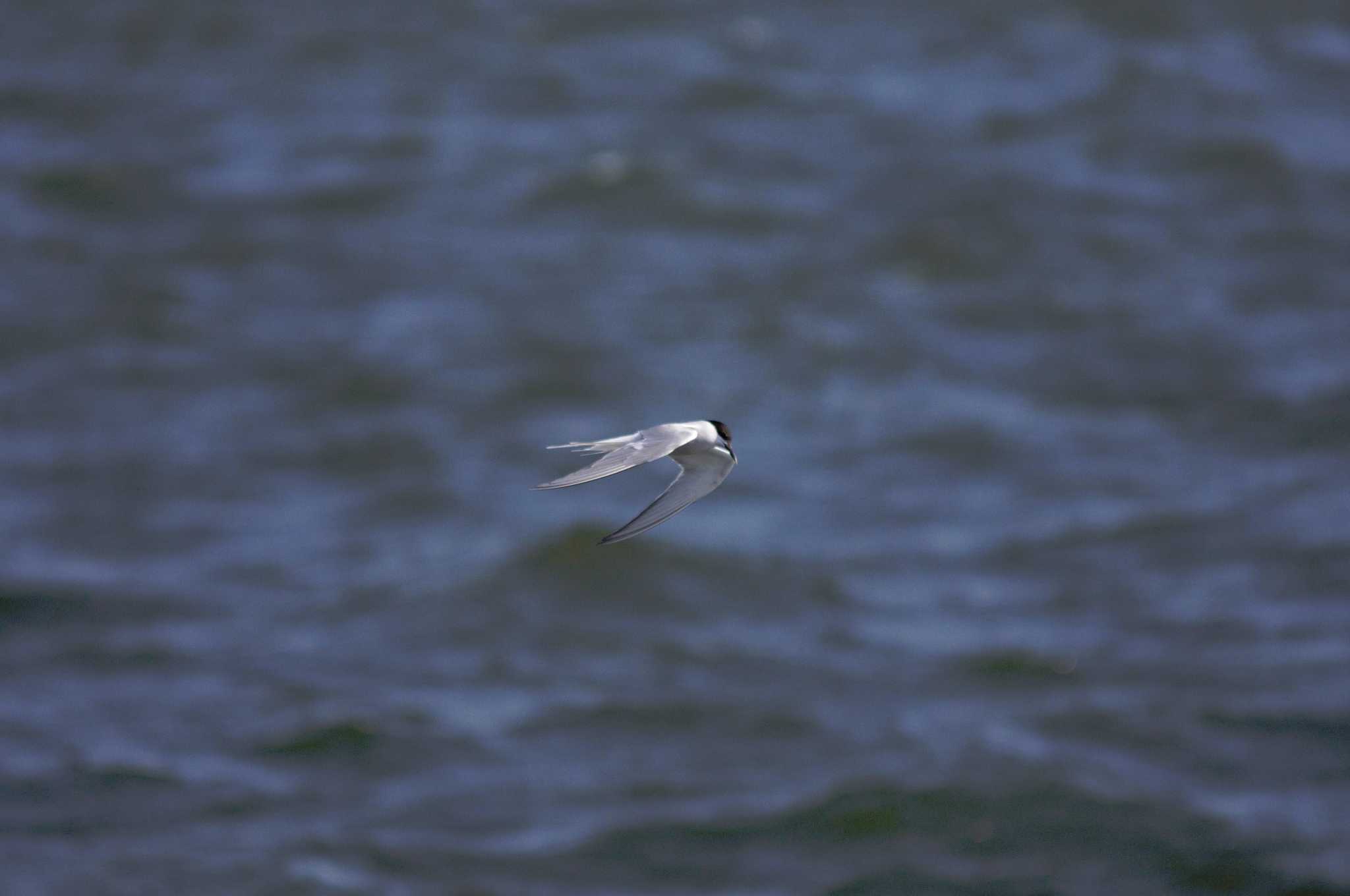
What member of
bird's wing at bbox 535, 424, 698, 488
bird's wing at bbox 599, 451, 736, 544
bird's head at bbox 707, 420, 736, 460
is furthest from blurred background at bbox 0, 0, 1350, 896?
bird's wing at bbox 535, 424, 698, 488

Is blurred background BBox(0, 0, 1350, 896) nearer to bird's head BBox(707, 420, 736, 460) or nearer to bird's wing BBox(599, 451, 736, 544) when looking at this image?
bird's wing BBox(599, 451, 736, 544)

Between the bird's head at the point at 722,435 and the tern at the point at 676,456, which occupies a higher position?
the bird's head at the point at 722,435

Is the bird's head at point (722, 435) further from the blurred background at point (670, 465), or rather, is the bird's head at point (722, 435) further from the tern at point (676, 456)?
the blurred background at point (670, 465)

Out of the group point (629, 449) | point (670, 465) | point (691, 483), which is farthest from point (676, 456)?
point (670, 465)

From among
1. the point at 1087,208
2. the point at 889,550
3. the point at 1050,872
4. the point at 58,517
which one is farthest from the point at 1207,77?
the point at 58,517

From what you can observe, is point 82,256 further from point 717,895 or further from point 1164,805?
A: point 1164,805

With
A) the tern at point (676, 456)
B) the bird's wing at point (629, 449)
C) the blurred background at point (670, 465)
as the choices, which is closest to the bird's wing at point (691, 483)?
the tern at point (676, 456)

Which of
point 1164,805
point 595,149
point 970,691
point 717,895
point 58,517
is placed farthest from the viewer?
point 595,149
